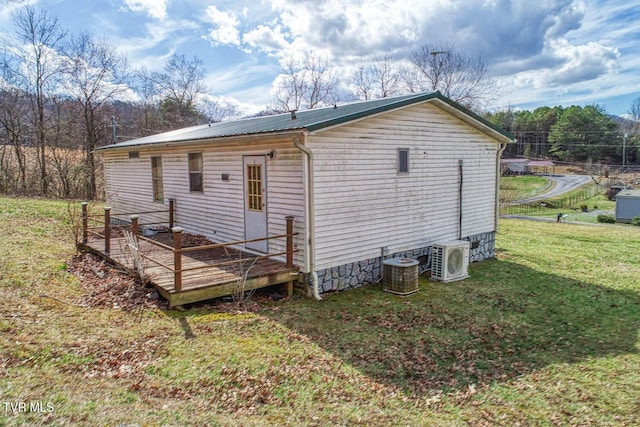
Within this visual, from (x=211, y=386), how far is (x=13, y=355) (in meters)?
2.07

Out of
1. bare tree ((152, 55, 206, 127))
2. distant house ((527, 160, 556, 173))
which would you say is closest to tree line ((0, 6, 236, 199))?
bare tree ((152, 55, 206, 127))

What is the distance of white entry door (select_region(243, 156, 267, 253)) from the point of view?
26.0 ft

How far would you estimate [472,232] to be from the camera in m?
10.2

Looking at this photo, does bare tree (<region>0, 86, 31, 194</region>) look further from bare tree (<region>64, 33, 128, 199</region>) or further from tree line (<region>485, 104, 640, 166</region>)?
tree line (<region>485, 104, 640, 166</region>)

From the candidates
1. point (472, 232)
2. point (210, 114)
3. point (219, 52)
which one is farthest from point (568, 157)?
point (472, 232)

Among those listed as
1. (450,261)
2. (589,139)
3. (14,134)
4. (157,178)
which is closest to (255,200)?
(450,261)

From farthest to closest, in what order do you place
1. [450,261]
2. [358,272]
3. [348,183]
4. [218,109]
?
[218,109], [450,261], [358,272], [348,183]

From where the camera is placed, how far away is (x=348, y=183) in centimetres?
754

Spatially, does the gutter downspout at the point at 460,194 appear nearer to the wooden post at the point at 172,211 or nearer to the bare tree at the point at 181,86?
the wooden post at the point at 172,211

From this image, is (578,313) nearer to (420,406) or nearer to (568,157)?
(420,406)

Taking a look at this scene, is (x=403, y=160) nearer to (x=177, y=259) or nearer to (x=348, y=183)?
(x=348, y=183)

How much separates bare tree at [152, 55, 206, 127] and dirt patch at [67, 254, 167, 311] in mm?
27894

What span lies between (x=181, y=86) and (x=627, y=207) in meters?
33.1

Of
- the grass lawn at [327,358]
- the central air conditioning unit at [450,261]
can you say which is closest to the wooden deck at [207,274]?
the grass lawn at [327,358]
